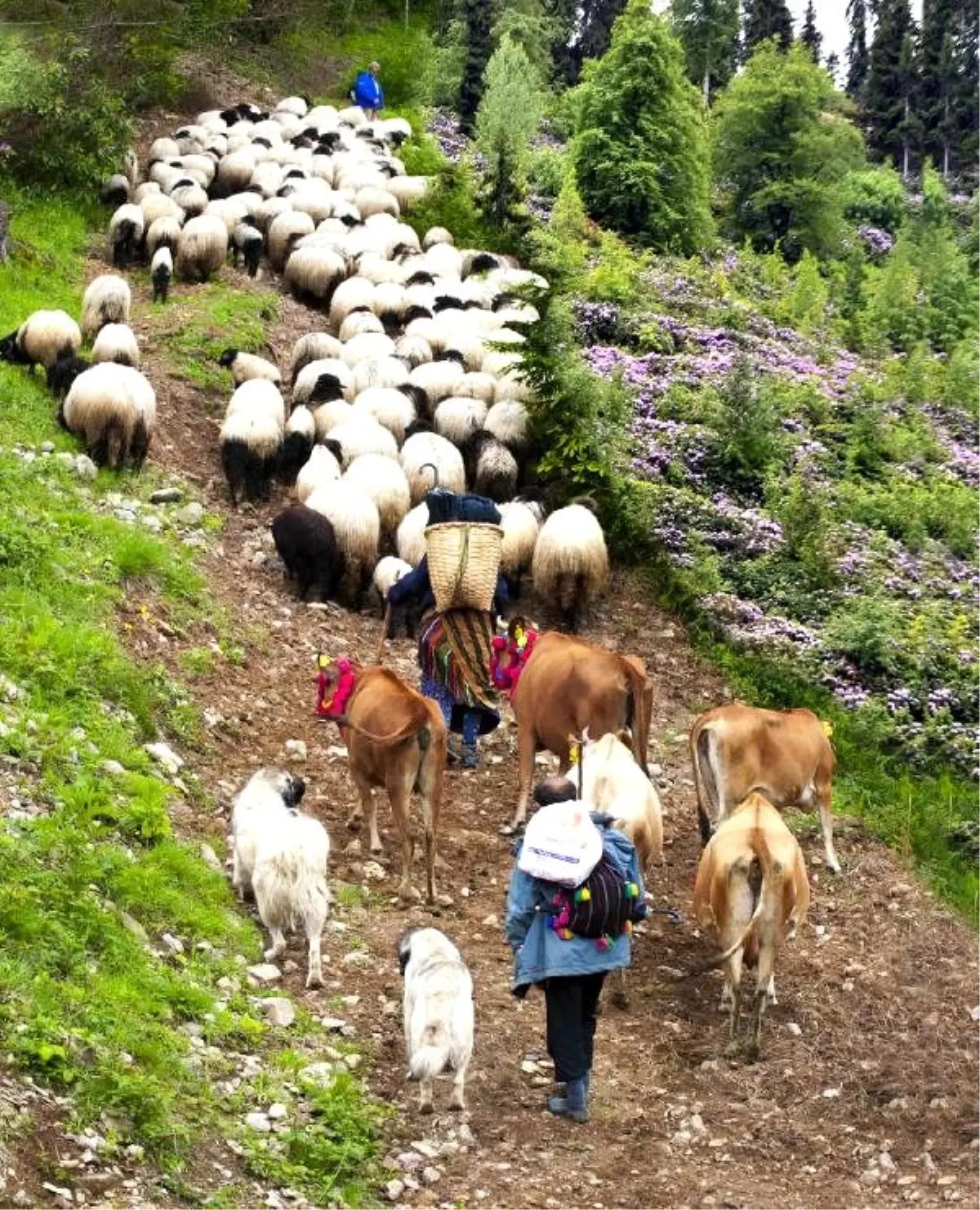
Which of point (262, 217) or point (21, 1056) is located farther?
point (262, 217)

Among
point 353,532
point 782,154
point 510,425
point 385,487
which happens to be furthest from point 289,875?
point 782,154

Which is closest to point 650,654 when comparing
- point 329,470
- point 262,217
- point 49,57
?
point 329,470

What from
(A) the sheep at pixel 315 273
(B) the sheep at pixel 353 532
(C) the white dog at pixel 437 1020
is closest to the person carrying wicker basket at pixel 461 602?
(B) the sheep at pixel 353 532

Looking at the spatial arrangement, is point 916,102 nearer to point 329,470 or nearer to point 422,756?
point 329,470

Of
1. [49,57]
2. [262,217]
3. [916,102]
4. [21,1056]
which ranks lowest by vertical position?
[21,1056]

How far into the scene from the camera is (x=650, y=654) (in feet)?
45.6

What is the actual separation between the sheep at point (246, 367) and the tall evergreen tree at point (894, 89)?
42687 mm

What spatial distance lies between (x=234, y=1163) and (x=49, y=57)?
2175cm

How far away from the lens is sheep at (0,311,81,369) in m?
15.5

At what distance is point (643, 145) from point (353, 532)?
15804 mm

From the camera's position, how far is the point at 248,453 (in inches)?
592

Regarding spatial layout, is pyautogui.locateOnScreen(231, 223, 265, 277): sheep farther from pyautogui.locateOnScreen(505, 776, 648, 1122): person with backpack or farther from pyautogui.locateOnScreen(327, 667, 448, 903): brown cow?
pyautogui.locateOnScreen(505, 776, 648, 1122): person with backpack

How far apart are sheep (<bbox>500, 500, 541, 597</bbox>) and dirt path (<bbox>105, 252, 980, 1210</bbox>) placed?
2.74m

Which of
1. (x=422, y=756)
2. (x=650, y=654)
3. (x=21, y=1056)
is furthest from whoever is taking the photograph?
(x=650, y=654)
